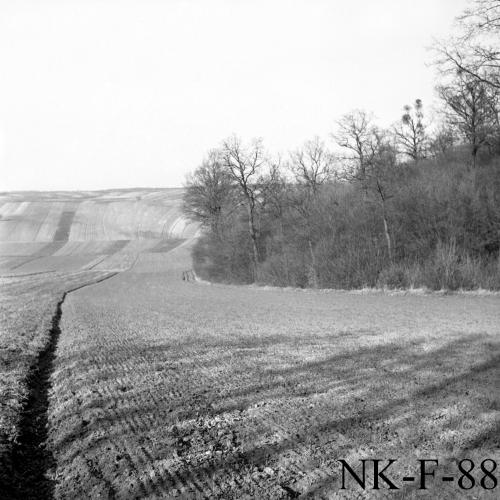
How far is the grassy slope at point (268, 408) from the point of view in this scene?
380 cm

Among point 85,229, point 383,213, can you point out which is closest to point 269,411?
point 383,213

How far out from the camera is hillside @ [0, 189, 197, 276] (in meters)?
77.1

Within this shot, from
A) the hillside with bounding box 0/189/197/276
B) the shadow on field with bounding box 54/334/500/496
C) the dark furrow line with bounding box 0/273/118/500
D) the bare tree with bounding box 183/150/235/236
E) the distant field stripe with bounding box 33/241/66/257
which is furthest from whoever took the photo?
the distant field stripe with bounding box 33/241/66/257

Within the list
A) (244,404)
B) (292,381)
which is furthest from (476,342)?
(244,404)

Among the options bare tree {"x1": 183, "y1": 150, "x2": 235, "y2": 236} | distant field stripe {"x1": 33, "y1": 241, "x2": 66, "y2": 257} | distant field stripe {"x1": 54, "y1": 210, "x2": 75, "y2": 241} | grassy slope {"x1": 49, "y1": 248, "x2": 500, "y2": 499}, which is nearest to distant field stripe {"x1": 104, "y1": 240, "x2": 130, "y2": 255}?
distant field stripe {"x1": 33, "y1": 241, "x2": 66, "y2": 257}

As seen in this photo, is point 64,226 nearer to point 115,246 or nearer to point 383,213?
point 115,246

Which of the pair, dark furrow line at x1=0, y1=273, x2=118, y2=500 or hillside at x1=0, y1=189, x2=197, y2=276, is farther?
hillside at x1=0, y1=189, x2=197, y2=276

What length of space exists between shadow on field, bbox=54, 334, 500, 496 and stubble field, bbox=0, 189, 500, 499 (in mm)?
17

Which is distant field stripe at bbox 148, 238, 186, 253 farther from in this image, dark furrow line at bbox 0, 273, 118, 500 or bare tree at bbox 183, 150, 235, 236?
dark furrow line at bbox 0, 273, 118, 500

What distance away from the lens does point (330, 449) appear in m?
4.04

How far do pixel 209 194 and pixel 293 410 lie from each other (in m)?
55.5

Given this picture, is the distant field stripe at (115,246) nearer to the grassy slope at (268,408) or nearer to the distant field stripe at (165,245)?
the distant field stripe at (165,245)

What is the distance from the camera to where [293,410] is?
503 centimetres

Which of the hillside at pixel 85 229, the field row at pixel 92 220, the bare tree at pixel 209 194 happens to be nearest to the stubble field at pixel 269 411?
the bare tree at pixel 209 194
